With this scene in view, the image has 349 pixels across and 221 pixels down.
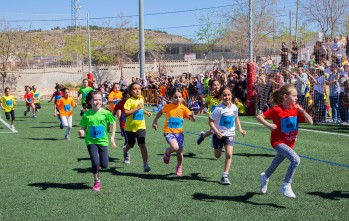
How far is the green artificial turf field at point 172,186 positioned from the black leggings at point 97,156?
0.39 m

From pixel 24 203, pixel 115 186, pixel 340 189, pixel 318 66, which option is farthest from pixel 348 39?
pixel 24 203

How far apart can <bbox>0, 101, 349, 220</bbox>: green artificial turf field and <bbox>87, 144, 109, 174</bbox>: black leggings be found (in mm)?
387

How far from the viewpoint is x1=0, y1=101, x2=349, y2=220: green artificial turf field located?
19.8 feet

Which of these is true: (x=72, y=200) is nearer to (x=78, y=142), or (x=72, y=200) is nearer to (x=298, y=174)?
(x=298, y=174)

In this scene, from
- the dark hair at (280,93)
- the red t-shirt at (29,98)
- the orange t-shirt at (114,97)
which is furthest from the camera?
the red t-shirt at (29,98)

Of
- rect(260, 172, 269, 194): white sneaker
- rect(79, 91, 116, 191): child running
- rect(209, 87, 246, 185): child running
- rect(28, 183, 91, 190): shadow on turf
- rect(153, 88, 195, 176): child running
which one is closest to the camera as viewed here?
rect(260, 172, 269, 194): white sneaker

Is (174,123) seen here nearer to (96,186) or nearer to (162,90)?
(96,186)

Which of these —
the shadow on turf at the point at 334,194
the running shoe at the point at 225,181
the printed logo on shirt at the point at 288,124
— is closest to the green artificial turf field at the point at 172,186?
the shadow on turf at the point at 334,194

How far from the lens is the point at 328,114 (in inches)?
693

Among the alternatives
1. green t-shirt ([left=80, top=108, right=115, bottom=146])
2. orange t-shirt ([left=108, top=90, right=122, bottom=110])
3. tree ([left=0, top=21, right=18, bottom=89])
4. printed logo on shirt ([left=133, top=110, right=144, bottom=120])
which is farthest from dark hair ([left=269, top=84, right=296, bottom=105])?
tree ([left=0, top=21, right=18, bottom=89])

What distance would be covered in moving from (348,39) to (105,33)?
55352 mm

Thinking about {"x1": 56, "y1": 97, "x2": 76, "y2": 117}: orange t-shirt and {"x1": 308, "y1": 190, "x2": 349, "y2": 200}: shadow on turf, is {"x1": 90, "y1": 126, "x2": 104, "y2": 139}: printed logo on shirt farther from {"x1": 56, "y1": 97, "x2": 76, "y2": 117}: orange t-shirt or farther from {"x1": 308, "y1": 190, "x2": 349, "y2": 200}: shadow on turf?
{"x1": 56, "y1": 97, "x2": 76, "y2": 117}: orange t-shirt

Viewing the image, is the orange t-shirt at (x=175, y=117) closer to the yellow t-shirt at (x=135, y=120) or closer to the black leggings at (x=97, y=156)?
the yellow t-shirt at (x=135, y=120)

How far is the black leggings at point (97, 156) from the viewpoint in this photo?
735 cm
